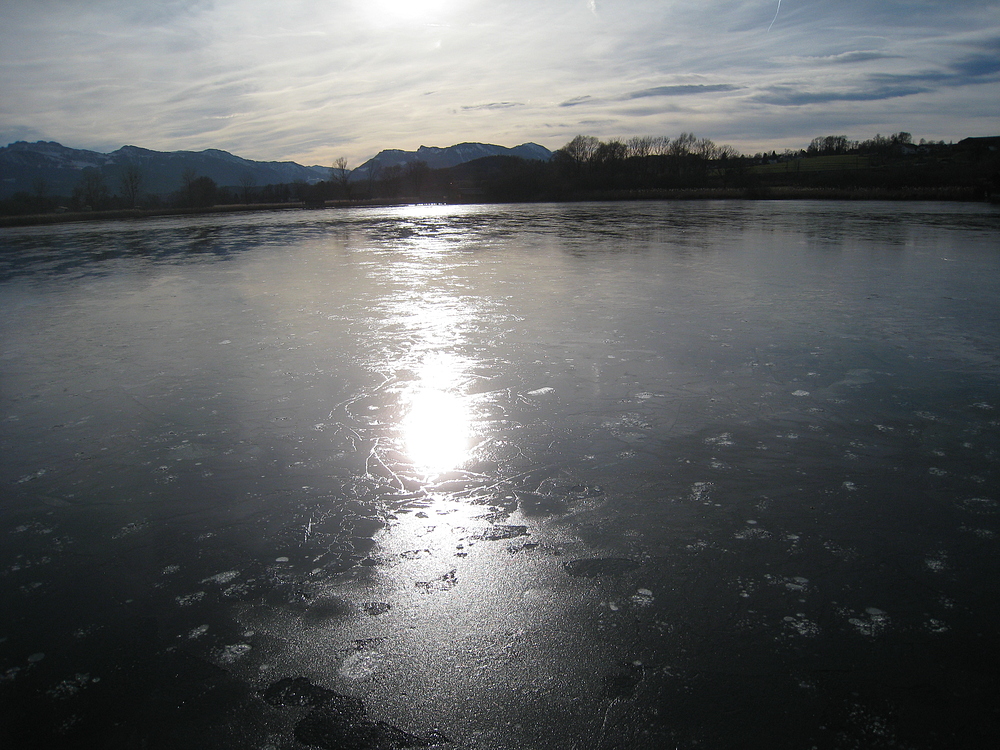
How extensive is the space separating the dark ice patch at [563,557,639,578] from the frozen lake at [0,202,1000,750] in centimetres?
1

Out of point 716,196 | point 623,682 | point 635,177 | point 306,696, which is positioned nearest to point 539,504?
point 623,682

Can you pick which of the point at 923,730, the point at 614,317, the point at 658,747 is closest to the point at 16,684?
the point at 658,747

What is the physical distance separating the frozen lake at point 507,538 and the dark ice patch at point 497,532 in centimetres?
1

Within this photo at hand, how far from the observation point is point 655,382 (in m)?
4.80

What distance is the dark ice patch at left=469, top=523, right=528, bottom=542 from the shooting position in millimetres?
2746

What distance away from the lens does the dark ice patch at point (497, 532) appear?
275 cm

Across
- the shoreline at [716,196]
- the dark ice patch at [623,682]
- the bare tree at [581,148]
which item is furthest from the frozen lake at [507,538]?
the bare tree at [581,148]

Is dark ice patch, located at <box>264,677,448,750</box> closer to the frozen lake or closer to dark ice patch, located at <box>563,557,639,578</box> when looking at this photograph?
the frozen lake

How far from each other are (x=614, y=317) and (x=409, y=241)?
1425 centimetres

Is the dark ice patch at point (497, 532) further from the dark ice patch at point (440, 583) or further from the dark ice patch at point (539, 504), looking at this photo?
the dark ice patch at point (440, 583)

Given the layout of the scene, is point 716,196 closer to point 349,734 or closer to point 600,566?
point 600,566

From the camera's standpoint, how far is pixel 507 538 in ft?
8.98

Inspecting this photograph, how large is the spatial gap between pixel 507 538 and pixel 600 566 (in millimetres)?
467

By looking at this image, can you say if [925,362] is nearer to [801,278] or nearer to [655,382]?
[655,382]
